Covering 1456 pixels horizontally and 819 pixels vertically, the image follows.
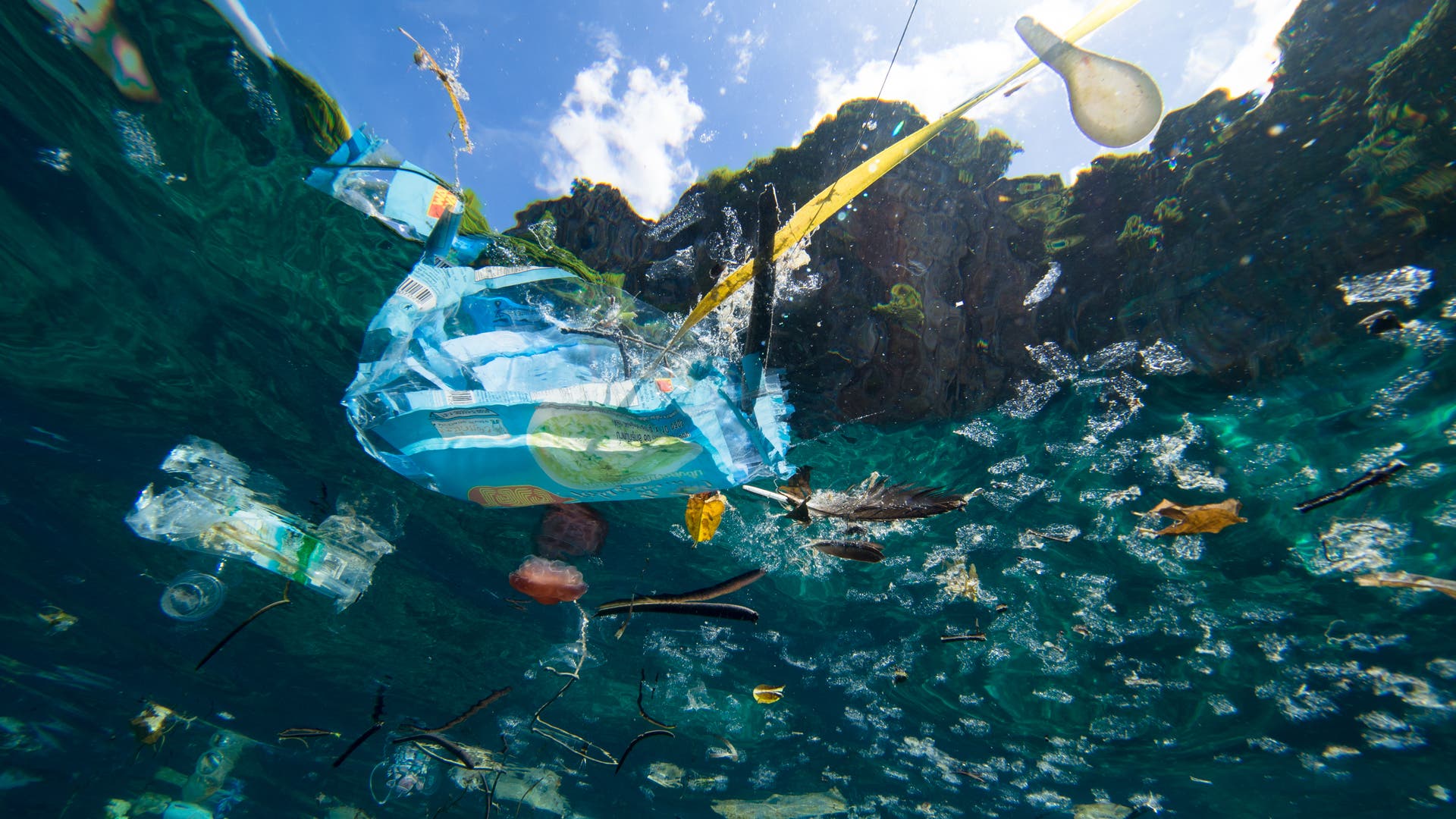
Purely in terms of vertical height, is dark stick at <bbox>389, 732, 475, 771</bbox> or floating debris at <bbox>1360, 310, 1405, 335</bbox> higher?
floating debris at <bbox>1360, 310, 1405, 335</bbox>

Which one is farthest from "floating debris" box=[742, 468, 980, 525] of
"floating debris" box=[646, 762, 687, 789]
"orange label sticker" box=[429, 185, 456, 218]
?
"floating debris" box=[646, 762, 687, 789]

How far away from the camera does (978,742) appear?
13953 mm

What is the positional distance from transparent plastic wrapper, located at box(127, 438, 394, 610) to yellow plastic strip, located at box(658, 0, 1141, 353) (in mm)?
9568

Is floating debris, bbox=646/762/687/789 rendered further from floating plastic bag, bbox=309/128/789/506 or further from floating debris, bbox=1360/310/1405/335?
floating debris, bbox=1360/310/1405/335

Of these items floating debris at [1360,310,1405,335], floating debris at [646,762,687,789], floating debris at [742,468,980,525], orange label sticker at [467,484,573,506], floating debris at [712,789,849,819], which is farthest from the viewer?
floating debris at [712,789,849,819]

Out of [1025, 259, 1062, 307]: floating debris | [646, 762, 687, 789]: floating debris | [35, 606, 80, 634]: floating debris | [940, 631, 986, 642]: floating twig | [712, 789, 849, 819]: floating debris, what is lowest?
[712, 789, 849, 819]: floating debris

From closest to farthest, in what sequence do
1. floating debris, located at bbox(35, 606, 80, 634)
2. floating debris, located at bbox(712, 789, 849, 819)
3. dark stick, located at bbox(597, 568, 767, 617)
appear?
dark stick, located at bbox(597, 568, 767, 617) → floating debris, located at bbox(35, 606, 80, 634) → floating debris, located at bbox(712, 789, 849, 819)

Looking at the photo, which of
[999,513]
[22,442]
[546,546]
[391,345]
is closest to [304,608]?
[22,442]

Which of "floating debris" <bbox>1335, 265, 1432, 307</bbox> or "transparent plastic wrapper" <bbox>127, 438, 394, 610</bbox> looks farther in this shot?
"transparent plastic wrapper" <bbox>127, 438, 394, 610</bbox>

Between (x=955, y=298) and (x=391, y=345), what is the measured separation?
6.18 meters

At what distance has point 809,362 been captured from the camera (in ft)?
20.0

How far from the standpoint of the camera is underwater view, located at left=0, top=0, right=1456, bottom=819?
4035 millimetres

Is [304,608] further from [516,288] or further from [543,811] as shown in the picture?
[543,811]

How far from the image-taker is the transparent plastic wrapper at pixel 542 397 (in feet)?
15.1
